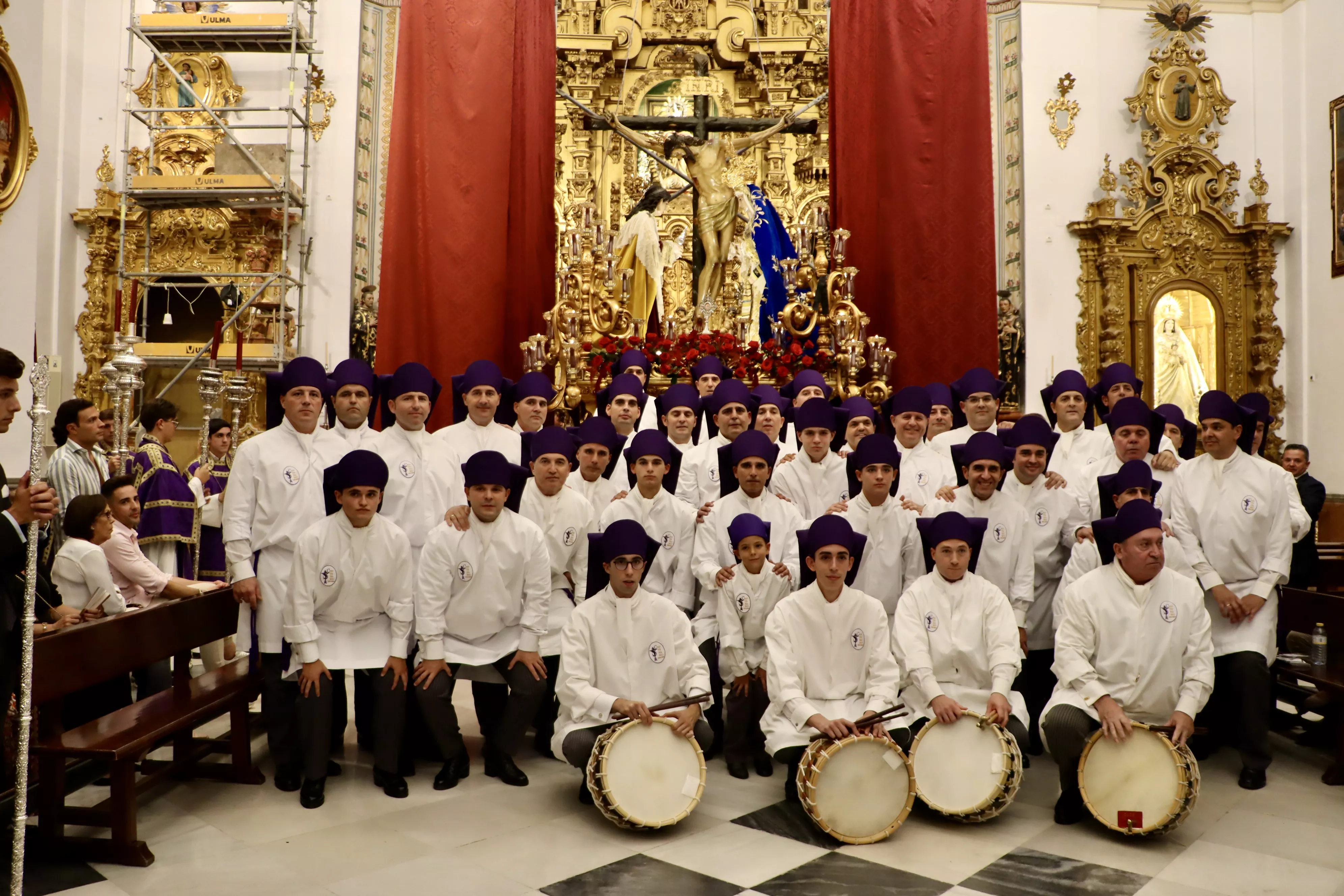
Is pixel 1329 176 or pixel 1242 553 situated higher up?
pixel 1329 176

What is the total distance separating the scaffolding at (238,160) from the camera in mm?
10648

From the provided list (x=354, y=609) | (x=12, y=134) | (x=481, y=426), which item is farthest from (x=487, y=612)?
(x=12, y=134)

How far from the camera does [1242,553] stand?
5445 millimetres

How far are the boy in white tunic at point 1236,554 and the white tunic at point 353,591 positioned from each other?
407 centimetres

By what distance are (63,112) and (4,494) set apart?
8870 mm

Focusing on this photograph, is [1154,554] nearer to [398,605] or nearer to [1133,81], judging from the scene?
[398,605]

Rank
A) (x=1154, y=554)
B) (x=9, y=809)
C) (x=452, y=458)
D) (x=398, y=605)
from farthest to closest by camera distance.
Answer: (x=452, y=458), (x=398, y=605), (x=1154, y=554), (x=9, y=809)

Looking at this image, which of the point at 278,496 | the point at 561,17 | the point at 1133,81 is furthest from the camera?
the point at 561,17

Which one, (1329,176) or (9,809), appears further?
(1329,176)

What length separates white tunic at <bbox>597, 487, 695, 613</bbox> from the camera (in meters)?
5.64

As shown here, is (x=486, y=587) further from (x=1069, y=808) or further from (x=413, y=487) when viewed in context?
(x=1069, y=808)

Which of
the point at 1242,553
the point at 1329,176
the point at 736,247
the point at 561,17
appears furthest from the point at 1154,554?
the point at 561,17

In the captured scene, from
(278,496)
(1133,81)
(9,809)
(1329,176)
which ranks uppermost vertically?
(1133,81)

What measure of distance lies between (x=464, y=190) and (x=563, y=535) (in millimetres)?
6163
